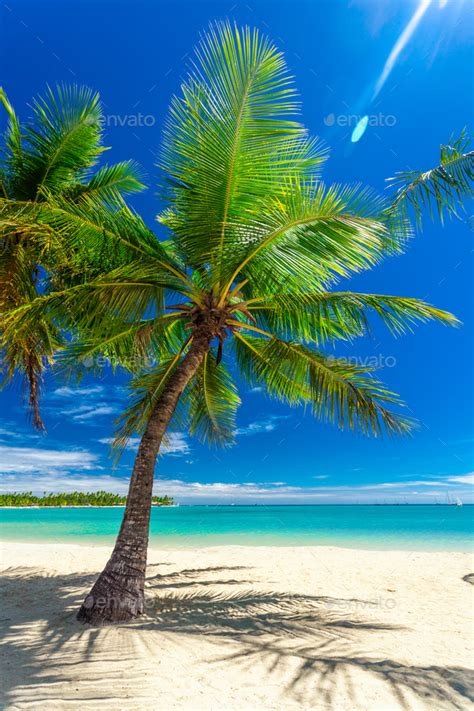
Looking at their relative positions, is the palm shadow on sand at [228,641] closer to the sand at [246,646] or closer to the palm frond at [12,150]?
the sand at [246,646]

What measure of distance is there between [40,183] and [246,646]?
766 centimetres

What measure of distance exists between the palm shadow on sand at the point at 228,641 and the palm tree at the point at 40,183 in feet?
12.2

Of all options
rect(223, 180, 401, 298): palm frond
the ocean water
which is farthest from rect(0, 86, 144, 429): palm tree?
the ocean water

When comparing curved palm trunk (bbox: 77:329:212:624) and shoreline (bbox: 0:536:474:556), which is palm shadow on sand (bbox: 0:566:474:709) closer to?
curved palm trunk (bbox: 77:329:212:624)

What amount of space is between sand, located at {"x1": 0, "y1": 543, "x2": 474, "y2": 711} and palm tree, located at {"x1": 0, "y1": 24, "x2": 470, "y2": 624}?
0.87 meters

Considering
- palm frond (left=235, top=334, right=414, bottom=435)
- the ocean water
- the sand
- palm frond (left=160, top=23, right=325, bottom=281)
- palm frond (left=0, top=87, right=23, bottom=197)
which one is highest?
palm frond (left=0, top=87, right=23, bottom=197)

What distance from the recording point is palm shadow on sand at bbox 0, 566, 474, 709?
3.41 m

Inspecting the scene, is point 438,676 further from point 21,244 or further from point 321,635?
point 21,244

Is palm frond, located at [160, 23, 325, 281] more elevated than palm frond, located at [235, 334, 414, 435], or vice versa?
palm frond, located at [160, 23, 325, 281]

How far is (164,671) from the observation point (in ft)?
11.8

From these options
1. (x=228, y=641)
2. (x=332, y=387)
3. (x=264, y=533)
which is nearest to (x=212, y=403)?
(x=332, y=387)

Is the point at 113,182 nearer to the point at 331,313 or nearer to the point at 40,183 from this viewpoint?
the point at 40,183

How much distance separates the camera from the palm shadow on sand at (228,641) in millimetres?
3412

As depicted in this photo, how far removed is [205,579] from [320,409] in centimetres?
378
